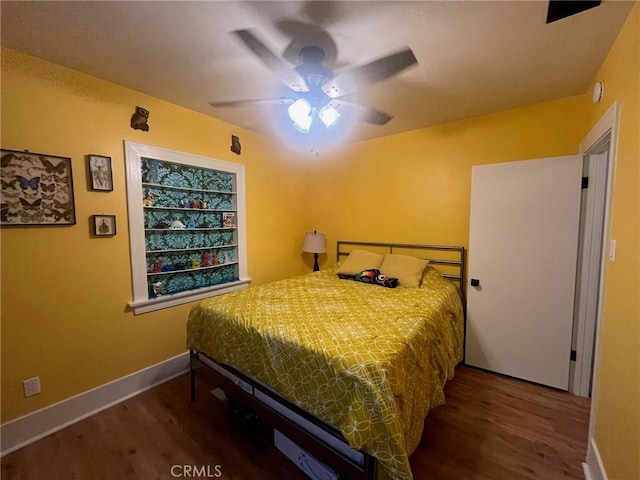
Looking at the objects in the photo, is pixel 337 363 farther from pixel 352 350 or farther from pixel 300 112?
pixel 300 112

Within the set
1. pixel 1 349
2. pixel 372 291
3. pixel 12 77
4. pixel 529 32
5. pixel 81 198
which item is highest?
pixel 529 32

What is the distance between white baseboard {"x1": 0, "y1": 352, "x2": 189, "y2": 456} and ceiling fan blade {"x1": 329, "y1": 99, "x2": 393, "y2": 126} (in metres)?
A: 2.86

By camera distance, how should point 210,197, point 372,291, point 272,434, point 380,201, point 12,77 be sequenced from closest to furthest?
point 12,77 → point 272,434 → point 372,291 → point 210,197 → point 380,201

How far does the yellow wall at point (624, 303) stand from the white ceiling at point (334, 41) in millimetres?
295

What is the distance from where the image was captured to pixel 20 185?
5.61 feet

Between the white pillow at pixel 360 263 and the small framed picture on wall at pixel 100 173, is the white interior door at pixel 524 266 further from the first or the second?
the small framed picture on wall at pixel 100 173

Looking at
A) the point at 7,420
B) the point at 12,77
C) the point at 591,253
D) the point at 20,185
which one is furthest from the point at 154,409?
the point at 591,253

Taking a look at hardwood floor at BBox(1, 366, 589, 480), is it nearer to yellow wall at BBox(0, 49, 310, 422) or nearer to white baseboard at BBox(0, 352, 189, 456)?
white baseboard at BBox(0, 352, 189, 456)

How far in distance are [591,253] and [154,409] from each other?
147 inches

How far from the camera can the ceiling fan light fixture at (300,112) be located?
164 centimetres

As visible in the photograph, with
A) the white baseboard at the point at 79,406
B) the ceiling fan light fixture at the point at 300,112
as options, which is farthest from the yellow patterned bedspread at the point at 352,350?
the ceiling fan light fixture at the point at 300,112

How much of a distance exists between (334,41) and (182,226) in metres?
2.11

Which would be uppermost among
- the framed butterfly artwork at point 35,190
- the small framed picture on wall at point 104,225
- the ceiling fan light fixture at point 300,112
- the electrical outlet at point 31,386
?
the ceiling fan light fixture at point 300,112

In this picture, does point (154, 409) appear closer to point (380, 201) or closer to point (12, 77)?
point (12, 77)
